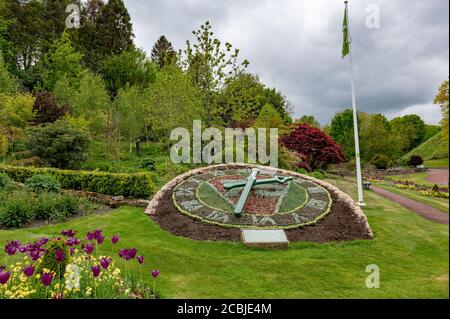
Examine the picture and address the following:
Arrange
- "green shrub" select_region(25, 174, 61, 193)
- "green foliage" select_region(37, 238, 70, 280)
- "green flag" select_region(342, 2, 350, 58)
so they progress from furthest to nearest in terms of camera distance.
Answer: "green shrub" select_region(25, 174, 61, 193), "green flag" select_region(342, 2, 350, 58), "green foliage" select_region(37, 238, 70, 280)

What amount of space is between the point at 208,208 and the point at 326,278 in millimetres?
3950

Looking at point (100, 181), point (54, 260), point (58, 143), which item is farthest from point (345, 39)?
point (58, 143)

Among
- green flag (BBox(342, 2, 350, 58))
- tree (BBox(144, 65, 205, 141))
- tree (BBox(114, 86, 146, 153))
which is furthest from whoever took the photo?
tree (BBox(114, 86, 146, 153))

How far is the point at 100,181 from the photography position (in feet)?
40.5

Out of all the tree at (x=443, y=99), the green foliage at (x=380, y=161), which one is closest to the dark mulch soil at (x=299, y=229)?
the tree at (x=443, y=99)

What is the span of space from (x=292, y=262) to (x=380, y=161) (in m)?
22.9

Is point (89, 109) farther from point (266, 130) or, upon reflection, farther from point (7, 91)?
point (266, 130)

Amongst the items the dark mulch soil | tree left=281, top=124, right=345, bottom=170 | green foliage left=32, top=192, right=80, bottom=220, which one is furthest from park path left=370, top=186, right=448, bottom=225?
green foliage left=32, top=192, right=80, bottom=220

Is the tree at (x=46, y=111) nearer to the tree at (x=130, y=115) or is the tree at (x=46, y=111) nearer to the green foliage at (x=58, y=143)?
the green foliage at (x=58, y=143)

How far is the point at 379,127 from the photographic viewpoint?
89.1 ft

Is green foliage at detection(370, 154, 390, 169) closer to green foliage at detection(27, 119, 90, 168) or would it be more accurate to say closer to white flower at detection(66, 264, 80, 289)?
green foliage at detection(27, 119, 90, 168)

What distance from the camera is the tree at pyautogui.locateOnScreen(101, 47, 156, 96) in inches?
1423

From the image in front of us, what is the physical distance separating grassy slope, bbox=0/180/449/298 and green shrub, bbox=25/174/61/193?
3230 millimetres

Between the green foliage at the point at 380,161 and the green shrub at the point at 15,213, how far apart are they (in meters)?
24.2
